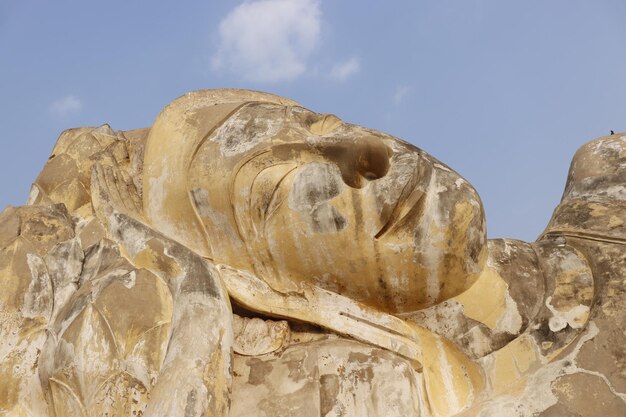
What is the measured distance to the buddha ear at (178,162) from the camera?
3.88 m

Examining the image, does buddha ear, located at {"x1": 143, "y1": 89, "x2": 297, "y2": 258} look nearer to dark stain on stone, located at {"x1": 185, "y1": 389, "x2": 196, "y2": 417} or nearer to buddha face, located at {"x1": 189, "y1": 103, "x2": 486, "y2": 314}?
buddha face, located at {"x1": 189, "y1": 103, "x2": 486, "y2": 314}

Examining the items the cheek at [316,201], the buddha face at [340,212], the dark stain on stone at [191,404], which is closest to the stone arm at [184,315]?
the dark stain on stone at [191,404]

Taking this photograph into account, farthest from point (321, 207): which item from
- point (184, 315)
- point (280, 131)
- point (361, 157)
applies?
point (184, 315)

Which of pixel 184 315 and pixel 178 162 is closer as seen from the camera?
pixel 184 315

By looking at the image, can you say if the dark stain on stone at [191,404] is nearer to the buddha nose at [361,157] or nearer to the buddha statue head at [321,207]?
the buddha statue head at [321,207]

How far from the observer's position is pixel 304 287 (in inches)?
147

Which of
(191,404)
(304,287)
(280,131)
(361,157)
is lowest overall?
(191,404)

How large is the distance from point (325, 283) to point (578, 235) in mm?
1059

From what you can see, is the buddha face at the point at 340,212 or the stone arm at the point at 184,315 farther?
the buddha face at the point at 340,212

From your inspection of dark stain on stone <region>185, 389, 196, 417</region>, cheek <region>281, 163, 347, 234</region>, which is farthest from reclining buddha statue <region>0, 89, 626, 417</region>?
dark stain on stone <region>185, 389, 196, 417</region>

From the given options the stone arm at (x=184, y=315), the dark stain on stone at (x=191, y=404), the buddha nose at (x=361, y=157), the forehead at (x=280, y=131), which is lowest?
the dark stain on stone at (x=191, y=404)

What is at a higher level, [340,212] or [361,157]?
[361,157]

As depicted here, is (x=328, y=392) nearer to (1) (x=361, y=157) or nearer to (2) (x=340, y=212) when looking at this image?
(2) (x=340, y=212)

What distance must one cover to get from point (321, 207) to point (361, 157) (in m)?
0.26
